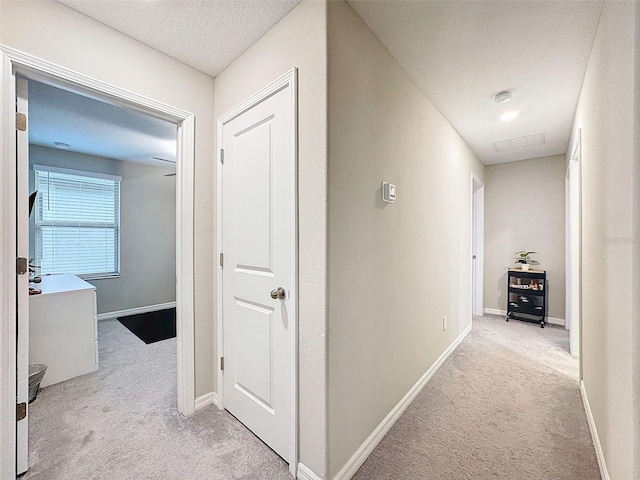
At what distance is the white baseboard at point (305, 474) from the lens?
4.41 feet

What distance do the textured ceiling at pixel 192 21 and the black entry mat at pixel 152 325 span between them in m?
3.05

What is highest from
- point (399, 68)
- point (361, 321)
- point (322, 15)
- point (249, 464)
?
point (399, 68)

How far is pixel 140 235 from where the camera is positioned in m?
4.58

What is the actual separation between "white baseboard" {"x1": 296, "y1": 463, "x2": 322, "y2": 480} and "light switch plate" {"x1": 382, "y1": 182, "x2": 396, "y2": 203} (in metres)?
1.50

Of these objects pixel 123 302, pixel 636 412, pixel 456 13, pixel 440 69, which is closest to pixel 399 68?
pixel 440 69

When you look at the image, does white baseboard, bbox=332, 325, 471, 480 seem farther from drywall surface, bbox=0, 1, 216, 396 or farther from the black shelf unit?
the black shelf unit

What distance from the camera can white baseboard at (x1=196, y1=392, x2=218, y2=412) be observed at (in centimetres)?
197

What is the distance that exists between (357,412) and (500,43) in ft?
7.65

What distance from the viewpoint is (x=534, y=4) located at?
1419 mm

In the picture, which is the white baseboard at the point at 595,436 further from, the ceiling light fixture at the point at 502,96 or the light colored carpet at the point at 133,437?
the ceiling light fixture at the point at 502,96

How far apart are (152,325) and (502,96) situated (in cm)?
483

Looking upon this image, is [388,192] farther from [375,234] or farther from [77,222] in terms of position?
[77,222]

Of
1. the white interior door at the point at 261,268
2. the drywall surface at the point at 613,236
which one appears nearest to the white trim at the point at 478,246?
the drywall surface at the point at 613,236

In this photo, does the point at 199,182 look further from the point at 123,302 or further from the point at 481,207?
the point at 481,207
